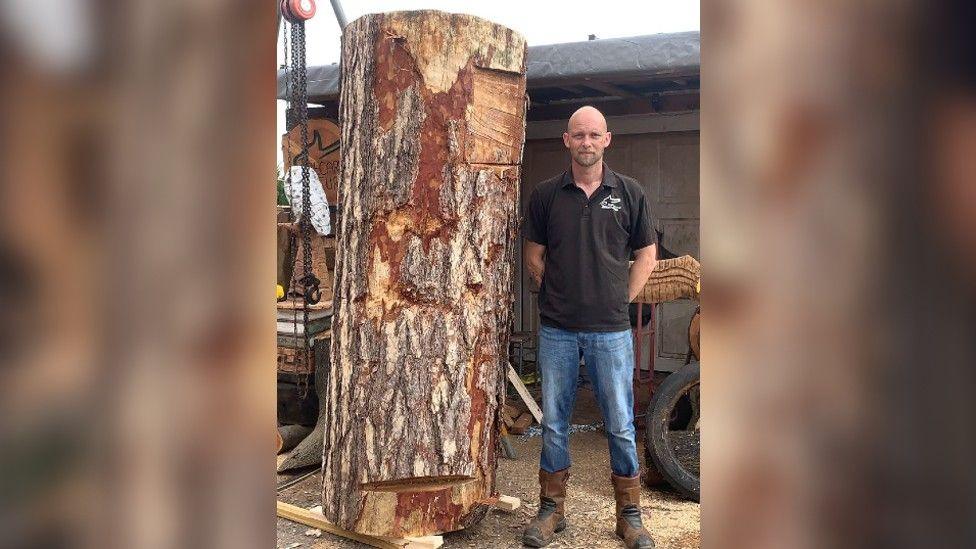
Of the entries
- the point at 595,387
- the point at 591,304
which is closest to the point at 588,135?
the point at 591,304

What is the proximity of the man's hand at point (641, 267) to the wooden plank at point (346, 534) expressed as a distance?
1420 mm

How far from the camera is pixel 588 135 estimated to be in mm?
3688

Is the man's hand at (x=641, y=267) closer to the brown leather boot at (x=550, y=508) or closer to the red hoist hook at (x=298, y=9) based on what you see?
the brown leather boot at (x=550, y=508)

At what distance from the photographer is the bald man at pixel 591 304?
3.63m

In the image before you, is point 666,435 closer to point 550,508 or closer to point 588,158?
point 550,508

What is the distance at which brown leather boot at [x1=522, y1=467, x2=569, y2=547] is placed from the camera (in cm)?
364

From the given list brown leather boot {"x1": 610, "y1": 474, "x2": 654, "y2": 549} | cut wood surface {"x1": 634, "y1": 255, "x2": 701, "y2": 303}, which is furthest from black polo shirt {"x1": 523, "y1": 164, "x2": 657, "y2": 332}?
cut wood surface {"x1": 634, "y1": 255, "x2": 701, "y2": 303}

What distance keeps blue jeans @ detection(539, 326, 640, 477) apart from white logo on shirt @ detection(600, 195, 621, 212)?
1.86 ft

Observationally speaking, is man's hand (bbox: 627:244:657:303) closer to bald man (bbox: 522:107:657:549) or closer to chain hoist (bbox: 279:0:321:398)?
bald man (bbox: 522:107:657:549)
